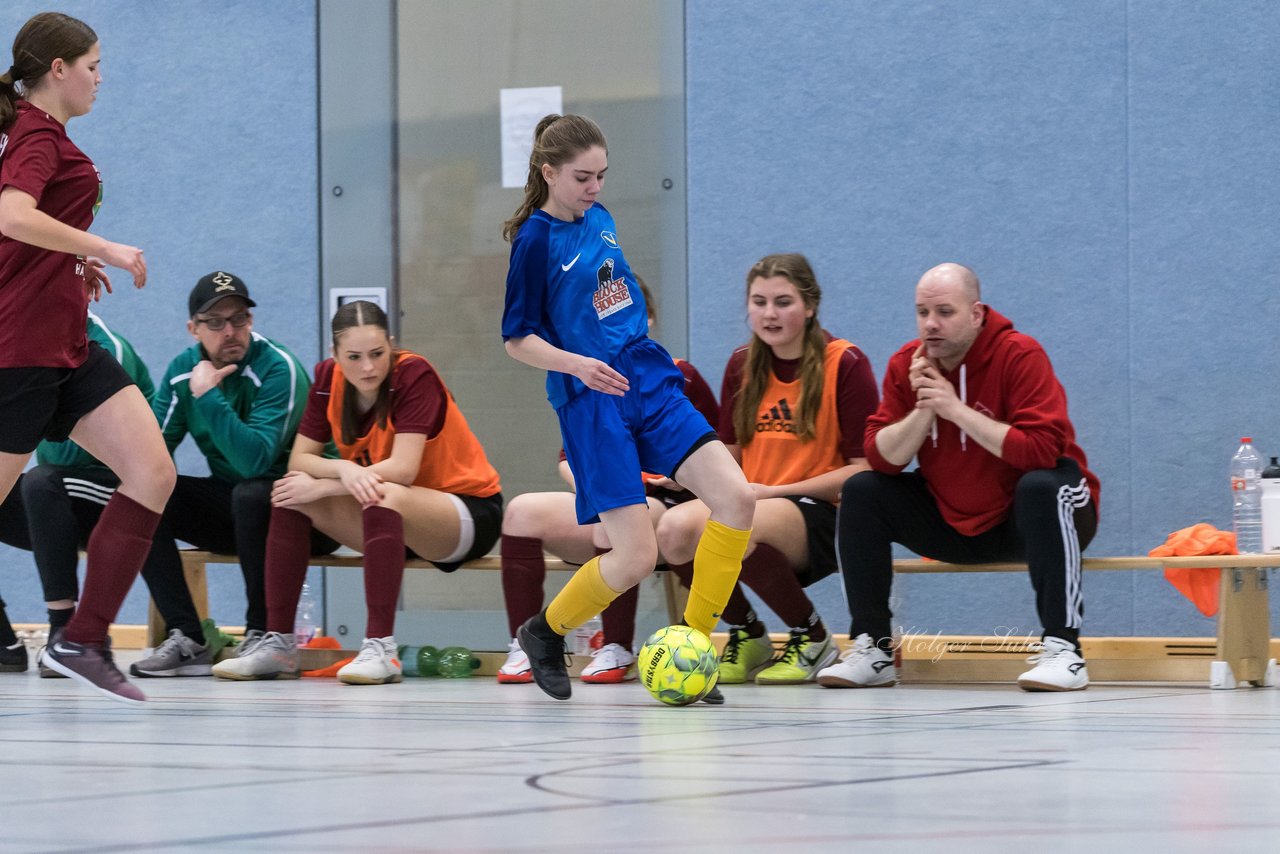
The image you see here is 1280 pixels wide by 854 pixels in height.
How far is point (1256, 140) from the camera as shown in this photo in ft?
16.9

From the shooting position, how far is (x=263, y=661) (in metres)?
4.65

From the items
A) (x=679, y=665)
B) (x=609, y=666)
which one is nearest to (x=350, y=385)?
(x=609, y=666)

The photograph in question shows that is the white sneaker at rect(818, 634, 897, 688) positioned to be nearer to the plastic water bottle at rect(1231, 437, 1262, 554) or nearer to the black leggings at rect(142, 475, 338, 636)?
the plastic water bottle at rect(1231, 437, 1262, 554)

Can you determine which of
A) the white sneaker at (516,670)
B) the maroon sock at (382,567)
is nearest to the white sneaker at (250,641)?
the maroon sock at (382,567)

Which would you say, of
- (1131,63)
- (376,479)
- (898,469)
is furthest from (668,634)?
(1131,63)

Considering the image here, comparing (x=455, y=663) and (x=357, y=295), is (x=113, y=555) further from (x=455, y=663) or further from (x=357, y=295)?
(x=357, y=295)

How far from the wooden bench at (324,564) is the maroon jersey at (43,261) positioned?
1.51 meters

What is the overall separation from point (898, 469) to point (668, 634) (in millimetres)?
961

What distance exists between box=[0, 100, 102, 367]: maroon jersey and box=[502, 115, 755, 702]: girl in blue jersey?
904 millimetres

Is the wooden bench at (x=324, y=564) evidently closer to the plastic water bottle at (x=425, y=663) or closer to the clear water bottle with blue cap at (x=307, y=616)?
the plastic water bottle at (x=425, y=663)

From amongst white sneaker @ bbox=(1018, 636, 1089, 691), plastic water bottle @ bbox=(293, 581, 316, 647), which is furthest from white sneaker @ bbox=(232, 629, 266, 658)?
white sneaker @ bbox=(1018, 636, 1089, 691)

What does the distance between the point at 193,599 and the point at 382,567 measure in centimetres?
98

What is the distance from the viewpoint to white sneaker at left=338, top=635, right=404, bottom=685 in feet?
14.5

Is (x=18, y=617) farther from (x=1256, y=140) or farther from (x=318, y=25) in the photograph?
(x=1256, y=140)
